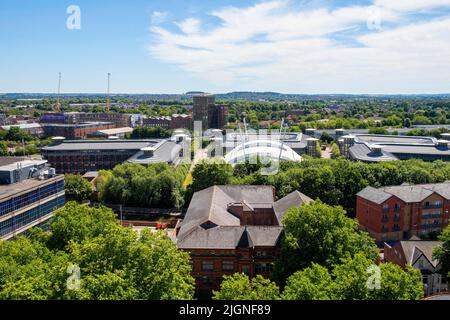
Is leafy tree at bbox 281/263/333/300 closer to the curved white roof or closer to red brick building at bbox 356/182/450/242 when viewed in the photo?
red brick building at bbox 356/182/450/242

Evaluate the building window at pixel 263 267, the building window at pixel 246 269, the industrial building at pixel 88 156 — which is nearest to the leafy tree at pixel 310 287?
the building window at pixel 246 269

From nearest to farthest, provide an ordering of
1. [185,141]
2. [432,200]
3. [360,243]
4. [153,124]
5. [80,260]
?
[80,260] < [360,243] < [432,200] < [185,141] < [153,124]

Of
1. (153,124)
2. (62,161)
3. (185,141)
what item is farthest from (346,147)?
(153,124)

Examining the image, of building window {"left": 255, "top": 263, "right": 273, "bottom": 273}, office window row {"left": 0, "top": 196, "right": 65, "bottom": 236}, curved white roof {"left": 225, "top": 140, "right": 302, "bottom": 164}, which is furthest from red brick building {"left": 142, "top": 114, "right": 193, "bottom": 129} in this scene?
A: building window {"left": 255, "top": 263, "right": 273, "bottom": 273}

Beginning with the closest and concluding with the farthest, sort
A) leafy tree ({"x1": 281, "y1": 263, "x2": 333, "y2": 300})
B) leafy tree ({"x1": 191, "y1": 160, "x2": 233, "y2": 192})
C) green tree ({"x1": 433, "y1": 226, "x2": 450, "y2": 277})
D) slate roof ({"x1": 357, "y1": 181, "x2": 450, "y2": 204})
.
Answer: leafy tree ({"x1": 281, "y1": 263, "x2": 333, "y2": 300})
green tree ({"x1": 433, "y1": 226, "x2": 450, "y2": 277})
slate roof ({"x1": 357, "y1": 181, "x2": 450, "y2": 204})
leafy tree ({"x1": 191, "y1": 160, "x2": 233, "y2": 192})

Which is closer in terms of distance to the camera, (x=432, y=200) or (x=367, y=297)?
(x=367, y=297)
